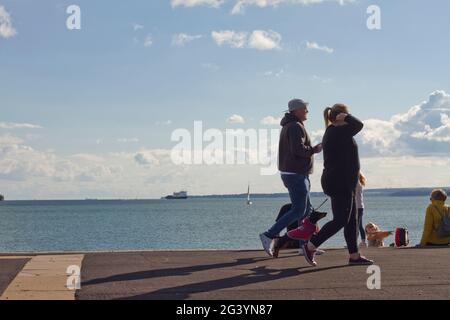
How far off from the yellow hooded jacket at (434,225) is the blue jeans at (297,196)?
11.9 ft

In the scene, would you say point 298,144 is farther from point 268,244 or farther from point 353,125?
point 268,244

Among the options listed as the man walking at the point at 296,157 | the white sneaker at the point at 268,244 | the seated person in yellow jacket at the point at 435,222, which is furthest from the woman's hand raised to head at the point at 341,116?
the seated person in yellow jacket at the point at 435,222

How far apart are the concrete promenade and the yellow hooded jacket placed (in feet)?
5.72

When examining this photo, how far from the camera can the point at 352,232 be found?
978 centimetres

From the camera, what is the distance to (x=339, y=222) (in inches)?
375

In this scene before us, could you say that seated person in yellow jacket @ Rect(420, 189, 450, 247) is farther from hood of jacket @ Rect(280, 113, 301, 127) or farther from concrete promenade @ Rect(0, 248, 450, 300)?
hood of jacket @ Rect(280, 113, 301, 127)

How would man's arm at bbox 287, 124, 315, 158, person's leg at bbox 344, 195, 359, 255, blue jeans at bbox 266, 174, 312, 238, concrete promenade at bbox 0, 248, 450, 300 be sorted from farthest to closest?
1. blue jeans at bbox 266, 174, 312, 238
2. man's arm at bbox 287, 124, 315, 158
3. person's leg at bbox 344, 195, 359, 255
4. concrete promenade at bbox 0, 248, 450, 300

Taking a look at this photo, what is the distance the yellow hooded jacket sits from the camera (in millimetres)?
12922

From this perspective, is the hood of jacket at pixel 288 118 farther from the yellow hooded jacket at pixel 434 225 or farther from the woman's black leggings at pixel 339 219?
the yellow hooded jacket at pixel 434 225

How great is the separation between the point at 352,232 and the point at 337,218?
1.38ft

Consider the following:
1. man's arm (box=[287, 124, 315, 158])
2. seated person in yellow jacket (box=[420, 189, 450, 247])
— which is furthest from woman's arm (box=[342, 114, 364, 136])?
seated person in yellow jacket (box=[420, 189, 450, 247])

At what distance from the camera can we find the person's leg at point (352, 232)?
9.61 m

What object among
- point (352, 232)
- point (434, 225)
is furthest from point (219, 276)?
point (434, 225)
